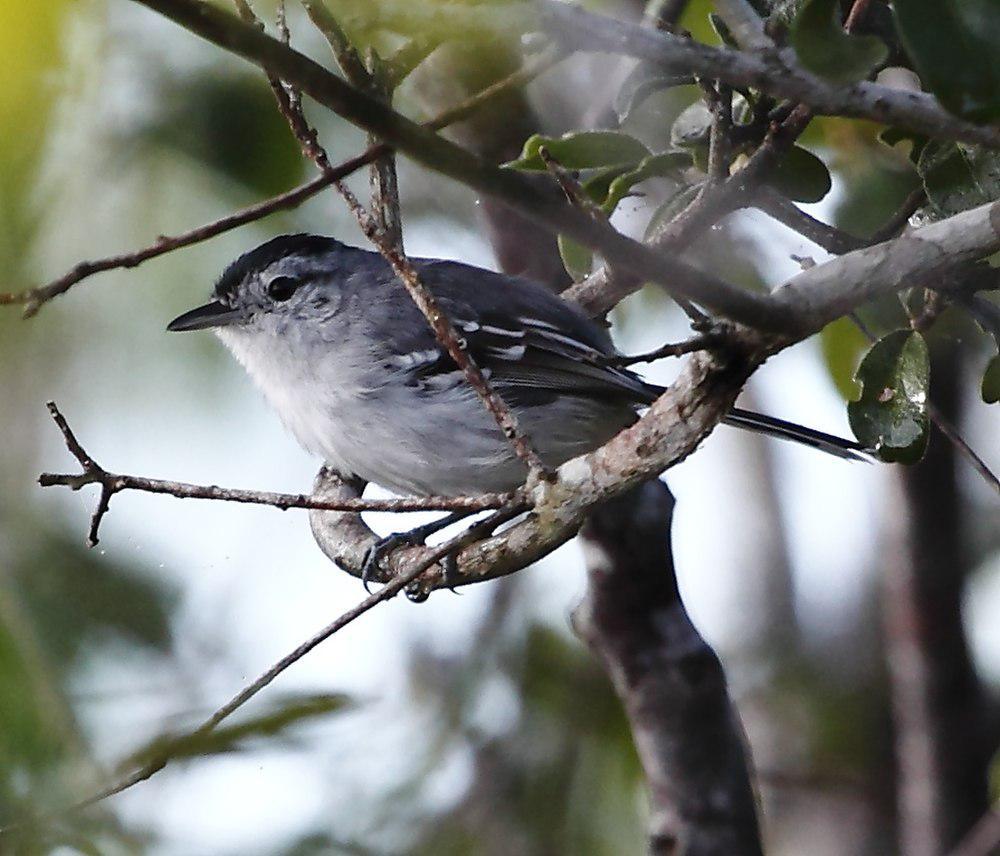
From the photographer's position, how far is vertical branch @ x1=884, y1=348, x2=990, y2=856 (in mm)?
4070

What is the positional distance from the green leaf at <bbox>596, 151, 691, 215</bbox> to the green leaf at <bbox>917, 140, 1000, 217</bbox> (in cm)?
41

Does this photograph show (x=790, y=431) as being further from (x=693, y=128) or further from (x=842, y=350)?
(x=693, y=128)

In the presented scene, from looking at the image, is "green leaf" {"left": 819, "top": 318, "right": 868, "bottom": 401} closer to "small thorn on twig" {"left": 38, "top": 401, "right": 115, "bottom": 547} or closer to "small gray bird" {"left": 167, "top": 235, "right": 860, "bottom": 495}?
"small gray bird" {"left": 167, "top": 235, "right": 860, "bottom": 495}

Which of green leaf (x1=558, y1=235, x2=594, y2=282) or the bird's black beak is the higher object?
the bird's black beak

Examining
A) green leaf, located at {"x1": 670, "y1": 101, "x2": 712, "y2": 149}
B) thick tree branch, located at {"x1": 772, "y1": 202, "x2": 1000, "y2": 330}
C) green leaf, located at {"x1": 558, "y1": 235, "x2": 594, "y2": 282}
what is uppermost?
green leaf, located at {"x1": 558, "y1": 235, "x2": 594, "y2": 282}

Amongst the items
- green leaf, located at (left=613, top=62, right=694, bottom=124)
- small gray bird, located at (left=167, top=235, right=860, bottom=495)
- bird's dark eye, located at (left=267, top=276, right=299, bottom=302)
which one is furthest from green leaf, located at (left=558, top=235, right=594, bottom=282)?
bird's dark eye, located at (left=267, top=276, right=299, bottom=302)

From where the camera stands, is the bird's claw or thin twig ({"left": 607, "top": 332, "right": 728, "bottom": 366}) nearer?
thin twig ({"left": 607, "top": 332, "right": 728, "bottom": 366})

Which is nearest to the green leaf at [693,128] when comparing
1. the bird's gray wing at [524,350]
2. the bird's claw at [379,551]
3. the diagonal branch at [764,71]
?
the diagonal branch at [764,71]

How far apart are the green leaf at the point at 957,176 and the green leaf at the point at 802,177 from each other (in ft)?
0.70

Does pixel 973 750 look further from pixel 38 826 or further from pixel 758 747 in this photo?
pixel 38 826

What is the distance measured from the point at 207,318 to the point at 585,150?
189 centimetres

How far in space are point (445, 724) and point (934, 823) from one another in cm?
158

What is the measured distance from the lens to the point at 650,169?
242cm

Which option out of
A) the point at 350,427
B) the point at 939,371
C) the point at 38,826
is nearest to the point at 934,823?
the point at 939,371
